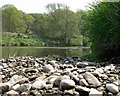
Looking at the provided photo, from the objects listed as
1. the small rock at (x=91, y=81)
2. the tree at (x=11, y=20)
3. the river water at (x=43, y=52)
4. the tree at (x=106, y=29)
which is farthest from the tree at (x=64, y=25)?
the small rock at (x=91, y=81)

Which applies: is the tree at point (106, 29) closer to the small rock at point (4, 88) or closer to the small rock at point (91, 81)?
the small rock at point (91, 81)

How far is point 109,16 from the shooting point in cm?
489

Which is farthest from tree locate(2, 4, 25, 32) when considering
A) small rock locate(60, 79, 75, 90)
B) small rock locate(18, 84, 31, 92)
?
small rock locate(60, 79, 75, 90)

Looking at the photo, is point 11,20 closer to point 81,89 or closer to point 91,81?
point 91,81

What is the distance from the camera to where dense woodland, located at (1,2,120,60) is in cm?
507

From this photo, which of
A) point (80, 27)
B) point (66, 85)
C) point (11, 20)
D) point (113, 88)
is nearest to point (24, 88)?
point (66, 85)

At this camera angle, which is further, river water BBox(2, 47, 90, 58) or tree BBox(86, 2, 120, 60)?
river water BBox(2, 47, 90, 58)

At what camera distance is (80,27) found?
23.7 metres

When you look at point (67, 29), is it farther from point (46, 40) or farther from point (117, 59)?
point (117, 59)

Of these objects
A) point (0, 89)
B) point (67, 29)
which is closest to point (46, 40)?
point (67, 29)

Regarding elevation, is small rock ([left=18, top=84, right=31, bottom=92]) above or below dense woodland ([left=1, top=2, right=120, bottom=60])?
below

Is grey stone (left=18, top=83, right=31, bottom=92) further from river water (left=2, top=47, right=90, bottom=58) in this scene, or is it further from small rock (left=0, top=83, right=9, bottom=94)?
river water (left=2, top=47, right=90, bottom=58)

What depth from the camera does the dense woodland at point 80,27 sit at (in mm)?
5074

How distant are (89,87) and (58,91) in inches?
17.6
